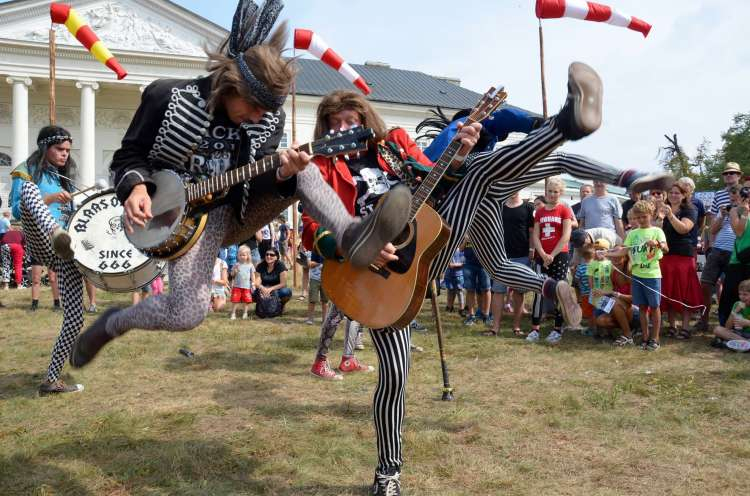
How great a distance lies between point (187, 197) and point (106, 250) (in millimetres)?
2861

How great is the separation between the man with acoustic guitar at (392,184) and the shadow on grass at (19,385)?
3.79 metres

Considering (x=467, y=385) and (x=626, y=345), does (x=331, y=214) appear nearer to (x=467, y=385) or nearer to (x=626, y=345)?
(x=467, y=385)

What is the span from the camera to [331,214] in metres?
3.20

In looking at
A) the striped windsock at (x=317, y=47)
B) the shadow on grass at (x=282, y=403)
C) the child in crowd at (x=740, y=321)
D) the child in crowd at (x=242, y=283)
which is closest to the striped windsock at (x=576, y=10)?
the striped windsock at (x=317, y=47)

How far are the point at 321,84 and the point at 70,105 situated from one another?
619 inches

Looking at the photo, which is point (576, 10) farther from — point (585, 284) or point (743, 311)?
point (743, 311)

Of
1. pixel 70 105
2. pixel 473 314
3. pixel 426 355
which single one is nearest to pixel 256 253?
pixel 473 314

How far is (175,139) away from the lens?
334 centimetres

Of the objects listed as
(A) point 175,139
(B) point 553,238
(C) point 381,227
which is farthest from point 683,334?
(A) point 175,139

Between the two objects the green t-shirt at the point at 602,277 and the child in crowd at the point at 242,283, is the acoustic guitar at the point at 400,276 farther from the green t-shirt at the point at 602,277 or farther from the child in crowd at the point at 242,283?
the child in crowd at the point at 242,283

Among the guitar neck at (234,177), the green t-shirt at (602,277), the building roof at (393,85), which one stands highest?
the building roof at (393,85)

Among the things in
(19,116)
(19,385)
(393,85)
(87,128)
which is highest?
(393,85)

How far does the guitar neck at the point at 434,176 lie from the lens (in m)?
3.48

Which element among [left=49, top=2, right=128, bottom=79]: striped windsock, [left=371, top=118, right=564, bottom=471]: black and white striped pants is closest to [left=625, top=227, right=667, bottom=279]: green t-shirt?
[left=371, top=118, right=564, bottom=471]: black and white striped pants
